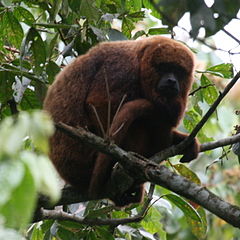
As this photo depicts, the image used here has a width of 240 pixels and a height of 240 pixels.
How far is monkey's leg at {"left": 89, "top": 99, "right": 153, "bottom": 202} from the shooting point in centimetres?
332

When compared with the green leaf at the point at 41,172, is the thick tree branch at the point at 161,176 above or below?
below

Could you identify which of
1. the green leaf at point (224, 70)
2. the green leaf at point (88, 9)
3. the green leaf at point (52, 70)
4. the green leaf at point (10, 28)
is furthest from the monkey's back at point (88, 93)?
the green leaf at point (10, 28)

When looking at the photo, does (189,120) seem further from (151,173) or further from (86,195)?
(151,173)

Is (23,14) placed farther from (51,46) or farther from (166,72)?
(166,72)

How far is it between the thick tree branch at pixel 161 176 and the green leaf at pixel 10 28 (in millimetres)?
1452

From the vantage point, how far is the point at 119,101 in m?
3.61

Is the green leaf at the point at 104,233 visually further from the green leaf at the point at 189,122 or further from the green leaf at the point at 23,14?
the green leaf at the point at 23,14

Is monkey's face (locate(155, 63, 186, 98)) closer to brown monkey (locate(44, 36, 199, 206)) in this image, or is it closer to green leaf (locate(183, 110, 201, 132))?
brown monkey (locate(44, 36, 199, 206))

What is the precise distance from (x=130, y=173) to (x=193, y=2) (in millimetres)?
1320

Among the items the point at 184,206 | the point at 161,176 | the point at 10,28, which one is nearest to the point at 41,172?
the point at 161,176

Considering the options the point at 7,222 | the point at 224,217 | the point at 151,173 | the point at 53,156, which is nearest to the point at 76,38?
the point at 53,156

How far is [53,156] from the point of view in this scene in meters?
3.71

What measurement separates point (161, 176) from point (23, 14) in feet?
6.44

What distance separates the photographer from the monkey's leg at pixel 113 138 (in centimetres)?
332
